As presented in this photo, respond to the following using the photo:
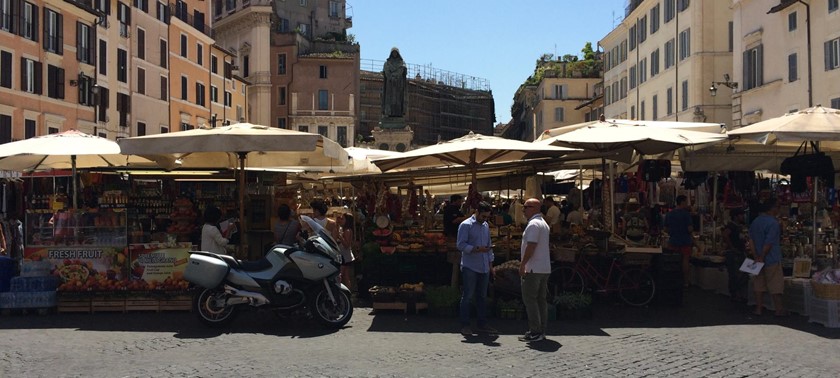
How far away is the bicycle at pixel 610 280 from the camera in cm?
1340

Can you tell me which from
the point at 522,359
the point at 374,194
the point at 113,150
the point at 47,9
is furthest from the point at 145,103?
the point at 522,359

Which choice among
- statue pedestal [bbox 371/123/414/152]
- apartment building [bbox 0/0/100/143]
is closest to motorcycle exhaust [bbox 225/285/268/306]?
apartment building [bbox 0/0/100/143]

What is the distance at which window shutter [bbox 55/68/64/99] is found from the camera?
39688mm

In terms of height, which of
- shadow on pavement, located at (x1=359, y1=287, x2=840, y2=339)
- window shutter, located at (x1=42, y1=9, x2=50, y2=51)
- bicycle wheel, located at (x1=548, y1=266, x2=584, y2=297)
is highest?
window shutter, located at (x1=42, y1=9, x2=50, y2=51)

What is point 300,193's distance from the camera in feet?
83.1

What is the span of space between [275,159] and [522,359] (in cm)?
902

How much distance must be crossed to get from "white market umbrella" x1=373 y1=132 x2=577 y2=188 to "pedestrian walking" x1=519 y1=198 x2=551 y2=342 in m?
2.38

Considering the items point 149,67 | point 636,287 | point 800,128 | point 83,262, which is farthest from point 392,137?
point 800,128

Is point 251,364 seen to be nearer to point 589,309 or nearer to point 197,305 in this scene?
point 197,305

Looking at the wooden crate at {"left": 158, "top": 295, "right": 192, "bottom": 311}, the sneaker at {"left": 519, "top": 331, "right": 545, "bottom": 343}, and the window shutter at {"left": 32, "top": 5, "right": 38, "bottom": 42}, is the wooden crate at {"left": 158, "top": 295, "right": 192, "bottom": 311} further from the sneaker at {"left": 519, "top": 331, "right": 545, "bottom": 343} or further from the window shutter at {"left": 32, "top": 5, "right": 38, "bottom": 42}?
the window shutter at {"left": 32, "top": 5, "right": 38, "bottom": 42}

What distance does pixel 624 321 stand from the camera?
1201 centimetres

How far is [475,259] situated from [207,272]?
10.9ft

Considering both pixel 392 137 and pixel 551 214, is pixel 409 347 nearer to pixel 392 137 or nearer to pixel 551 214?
pixel 551 214

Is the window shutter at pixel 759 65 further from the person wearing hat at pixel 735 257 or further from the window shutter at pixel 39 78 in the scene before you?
the window shutter at pixel 39 78
